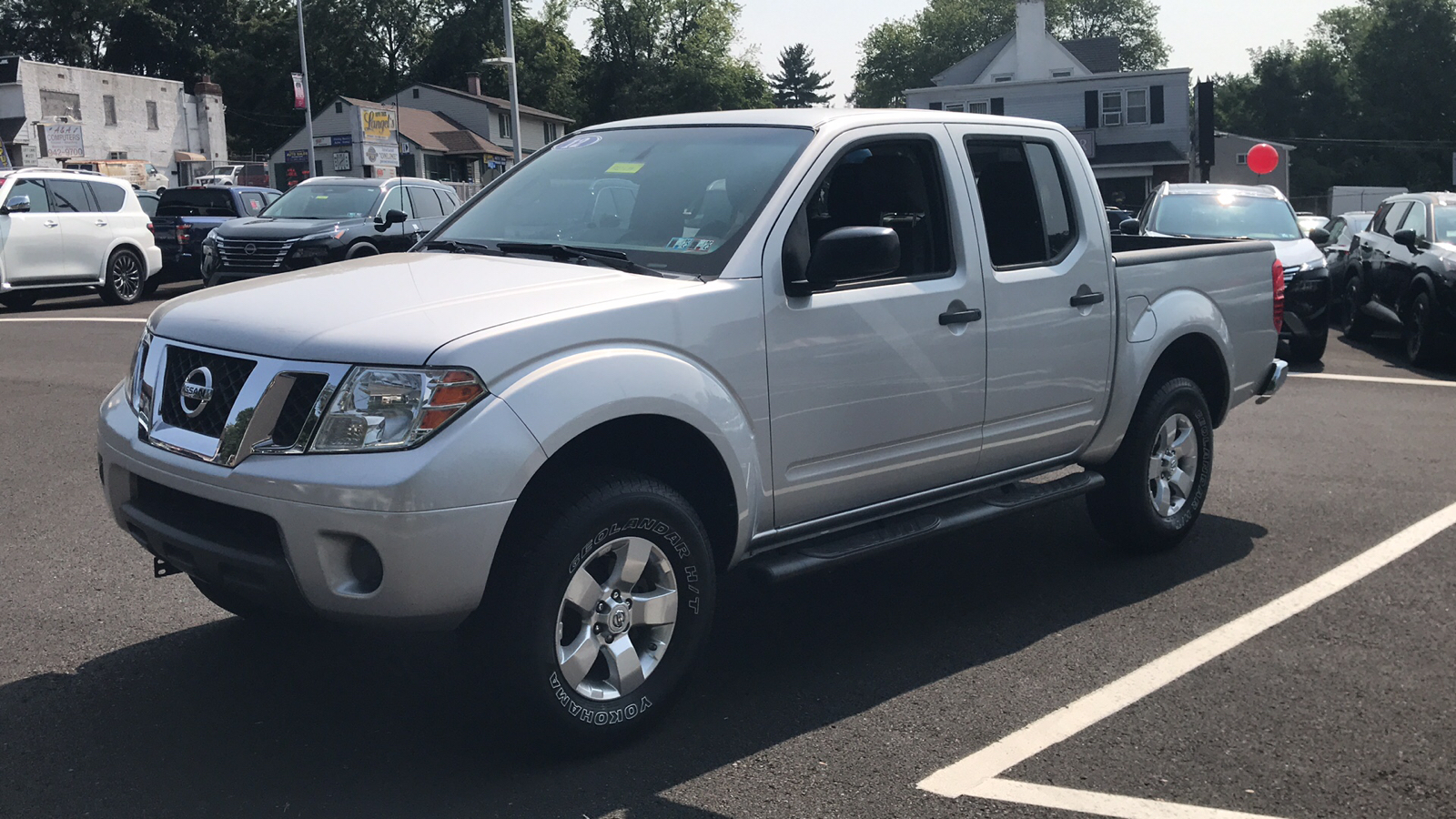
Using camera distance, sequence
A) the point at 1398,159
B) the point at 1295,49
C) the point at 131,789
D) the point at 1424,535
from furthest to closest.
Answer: the point at 1295,49 < the point at 1398,159 < the point at 1424,535 < the point at 131,789

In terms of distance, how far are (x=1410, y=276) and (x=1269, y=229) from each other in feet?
4.71

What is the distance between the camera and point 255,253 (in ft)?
57.1

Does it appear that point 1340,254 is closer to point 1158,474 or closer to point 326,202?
point 1158,474

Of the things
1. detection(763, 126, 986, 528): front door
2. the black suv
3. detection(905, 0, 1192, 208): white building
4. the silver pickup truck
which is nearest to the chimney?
detection(905, 0, 1192, 208): white building

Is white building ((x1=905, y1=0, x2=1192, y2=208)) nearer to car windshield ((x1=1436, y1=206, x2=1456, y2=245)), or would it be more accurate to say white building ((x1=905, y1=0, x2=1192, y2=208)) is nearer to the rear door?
car windshield ((x1=1436, y1=206, x2=1456, y2=245))

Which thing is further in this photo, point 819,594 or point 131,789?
point 819,594

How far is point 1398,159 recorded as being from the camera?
8388cm

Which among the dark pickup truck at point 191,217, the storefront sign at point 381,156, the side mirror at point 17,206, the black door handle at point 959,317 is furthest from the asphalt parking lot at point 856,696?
the storefront sign at point 381,156

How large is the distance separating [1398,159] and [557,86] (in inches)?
2128

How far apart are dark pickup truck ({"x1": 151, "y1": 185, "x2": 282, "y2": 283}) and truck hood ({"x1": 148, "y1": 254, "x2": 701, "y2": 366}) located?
62.2 ft

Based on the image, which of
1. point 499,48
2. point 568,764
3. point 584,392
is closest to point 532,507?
point 584,392

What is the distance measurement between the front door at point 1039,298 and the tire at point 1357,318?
35.3 ft

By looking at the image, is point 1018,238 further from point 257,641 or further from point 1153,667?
point 257,641

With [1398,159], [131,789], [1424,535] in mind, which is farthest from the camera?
[1398,159]
